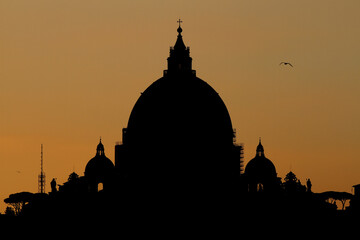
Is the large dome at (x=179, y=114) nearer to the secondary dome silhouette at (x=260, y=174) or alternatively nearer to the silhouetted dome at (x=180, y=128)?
the silhouetted dome at (x=180, y=128)

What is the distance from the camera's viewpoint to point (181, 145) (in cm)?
16462

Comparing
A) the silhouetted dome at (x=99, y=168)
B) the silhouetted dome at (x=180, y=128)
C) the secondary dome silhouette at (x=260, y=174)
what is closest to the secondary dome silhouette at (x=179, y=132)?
the silhouetted dome at (x=180, y=128)

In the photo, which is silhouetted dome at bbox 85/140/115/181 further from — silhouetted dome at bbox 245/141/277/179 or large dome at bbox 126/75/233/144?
silhouetted dome at bbox 245/141/277/179

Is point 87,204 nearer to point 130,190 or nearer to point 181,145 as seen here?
point 130,190

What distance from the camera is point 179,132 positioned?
166m

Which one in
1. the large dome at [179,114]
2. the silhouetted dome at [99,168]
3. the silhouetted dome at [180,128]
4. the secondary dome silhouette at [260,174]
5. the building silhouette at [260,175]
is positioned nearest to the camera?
the building silhouette at [260,175]

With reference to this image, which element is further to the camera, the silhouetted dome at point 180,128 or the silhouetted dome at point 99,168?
the silhouetted dome at point 180,128

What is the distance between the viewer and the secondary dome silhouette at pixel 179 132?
528ft

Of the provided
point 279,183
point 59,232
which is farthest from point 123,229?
point 279,183

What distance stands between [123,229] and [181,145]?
26.5m

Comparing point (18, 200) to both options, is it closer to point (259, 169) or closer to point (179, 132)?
point (179, 132)

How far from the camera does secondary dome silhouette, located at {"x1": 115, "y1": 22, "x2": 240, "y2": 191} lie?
16100 cm

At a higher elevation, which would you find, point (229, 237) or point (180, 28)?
point (180, 28)

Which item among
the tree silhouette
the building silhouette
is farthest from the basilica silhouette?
the tree silhouette
